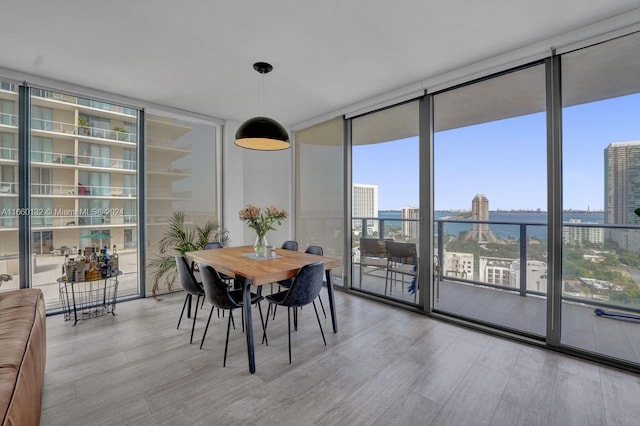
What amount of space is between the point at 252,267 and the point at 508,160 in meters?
3.13

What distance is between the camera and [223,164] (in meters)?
4.89

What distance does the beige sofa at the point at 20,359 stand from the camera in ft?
3.75

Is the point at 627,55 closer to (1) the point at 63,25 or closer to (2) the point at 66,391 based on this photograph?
(1) the point at 63,25

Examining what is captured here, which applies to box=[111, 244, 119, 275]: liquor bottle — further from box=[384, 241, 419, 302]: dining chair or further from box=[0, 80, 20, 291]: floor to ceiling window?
box=[384, 241, 419, 302]: dining chair

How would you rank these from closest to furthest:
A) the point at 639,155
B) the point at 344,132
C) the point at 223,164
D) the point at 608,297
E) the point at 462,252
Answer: the point at 639,155 → the point at 608,297 → the point at 462,252 → the point at 344,132 → the point at 223,164

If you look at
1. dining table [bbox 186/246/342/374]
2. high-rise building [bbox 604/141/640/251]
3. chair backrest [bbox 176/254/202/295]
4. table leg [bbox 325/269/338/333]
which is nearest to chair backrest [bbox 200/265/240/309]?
dining table [bbox 186/246/342/374]

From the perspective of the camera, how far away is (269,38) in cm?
259

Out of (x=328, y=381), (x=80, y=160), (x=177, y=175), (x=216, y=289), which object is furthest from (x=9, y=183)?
(x=328, y=381)

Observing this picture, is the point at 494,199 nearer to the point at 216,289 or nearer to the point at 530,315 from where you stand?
the point at 530,315

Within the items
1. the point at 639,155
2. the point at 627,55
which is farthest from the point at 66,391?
the point at 627,55

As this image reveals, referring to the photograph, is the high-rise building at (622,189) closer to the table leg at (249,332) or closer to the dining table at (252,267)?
the dining table at (252,267)

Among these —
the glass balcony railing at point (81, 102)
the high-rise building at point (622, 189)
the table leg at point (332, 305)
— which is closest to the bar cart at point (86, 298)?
the glass balcony railing at point (81, 102)

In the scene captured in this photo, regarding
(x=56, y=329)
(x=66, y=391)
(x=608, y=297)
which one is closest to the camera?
(x=66, y=391)

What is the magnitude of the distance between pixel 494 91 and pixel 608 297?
2.31m
